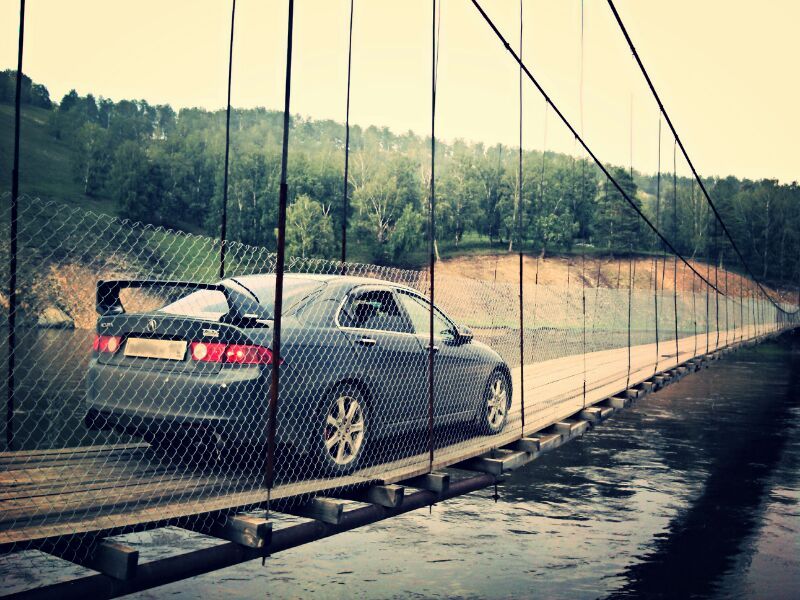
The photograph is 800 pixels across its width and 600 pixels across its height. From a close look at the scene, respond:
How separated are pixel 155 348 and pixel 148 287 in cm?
37

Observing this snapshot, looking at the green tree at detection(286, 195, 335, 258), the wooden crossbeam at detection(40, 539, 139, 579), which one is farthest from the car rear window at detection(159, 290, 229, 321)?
the green tree at detection(286, 195, 335, 258)

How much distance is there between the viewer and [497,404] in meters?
7.87

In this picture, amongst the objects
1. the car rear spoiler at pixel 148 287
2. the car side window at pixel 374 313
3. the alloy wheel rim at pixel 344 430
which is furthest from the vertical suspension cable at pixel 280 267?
the car side window at pixel 374 313

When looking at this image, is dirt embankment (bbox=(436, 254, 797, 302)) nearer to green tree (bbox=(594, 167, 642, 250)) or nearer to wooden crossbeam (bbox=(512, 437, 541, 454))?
green tree (bbox=(594, 167, 642, 250))

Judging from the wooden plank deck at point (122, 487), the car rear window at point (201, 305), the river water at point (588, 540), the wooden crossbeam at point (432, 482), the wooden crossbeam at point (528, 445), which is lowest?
the river water at point (588, 540)

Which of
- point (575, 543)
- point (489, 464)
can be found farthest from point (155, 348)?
point (575, 543)

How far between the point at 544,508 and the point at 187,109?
135 meters

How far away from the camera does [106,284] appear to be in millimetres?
5414

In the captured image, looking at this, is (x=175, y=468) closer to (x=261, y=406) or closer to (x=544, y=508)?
(x=261, y=406)

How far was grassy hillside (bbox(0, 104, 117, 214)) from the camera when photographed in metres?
95.2

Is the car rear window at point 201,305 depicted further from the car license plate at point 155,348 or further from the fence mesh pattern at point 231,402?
the car license plate at point 155,348

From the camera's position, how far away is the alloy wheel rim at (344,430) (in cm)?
548

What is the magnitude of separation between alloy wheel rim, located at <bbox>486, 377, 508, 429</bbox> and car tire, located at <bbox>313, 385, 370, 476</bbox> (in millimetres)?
2156

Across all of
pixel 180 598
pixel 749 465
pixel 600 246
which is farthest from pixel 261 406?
pixel 600 246
